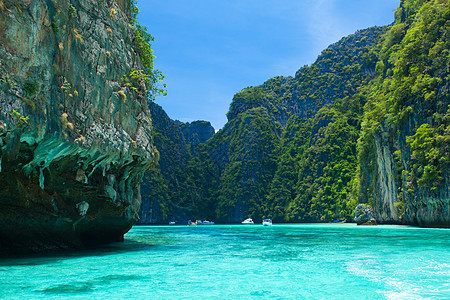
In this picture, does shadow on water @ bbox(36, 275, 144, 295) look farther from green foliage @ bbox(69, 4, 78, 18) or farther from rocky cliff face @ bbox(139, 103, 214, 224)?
rocky cliff face @ bbox(139, 103, 214, 224)

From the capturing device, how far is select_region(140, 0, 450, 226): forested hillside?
3812cm

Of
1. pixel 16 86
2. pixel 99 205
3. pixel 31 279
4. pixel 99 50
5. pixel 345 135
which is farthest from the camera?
pixel 345 135

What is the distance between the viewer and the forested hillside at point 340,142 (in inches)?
1501

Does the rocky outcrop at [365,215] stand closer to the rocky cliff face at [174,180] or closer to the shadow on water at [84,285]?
the shadow on water at [84,285]

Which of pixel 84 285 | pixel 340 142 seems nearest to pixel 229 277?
pixel 84 285

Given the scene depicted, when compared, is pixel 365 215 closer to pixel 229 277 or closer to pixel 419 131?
pixel 419 131

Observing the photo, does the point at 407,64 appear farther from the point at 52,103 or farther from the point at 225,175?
the point at 225,175

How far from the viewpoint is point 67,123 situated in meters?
14.0

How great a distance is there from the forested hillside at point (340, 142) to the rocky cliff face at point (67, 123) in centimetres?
3121

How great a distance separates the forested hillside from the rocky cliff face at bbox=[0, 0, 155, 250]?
31.2m

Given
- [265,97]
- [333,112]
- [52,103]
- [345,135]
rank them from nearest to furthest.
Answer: [52,103] < [345,135] < [333,112] < [265,97]

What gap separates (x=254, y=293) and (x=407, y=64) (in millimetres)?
43930

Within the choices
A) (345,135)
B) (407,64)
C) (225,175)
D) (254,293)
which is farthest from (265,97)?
(254,293)

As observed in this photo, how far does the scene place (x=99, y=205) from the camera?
18875 mm
